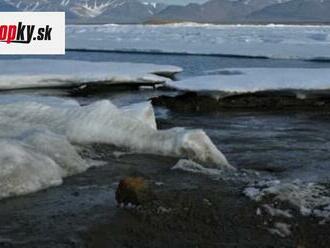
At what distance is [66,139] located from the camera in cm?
586

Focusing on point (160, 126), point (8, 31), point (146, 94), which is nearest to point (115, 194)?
point (160, 126)

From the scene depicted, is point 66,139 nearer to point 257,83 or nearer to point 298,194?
point 298,194

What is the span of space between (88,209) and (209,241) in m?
1.04

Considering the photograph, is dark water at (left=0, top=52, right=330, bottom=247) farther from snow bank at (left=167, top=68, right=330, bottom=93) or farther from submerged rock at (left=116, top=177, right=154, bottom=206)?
snow bank at (left=167, top=68, right=330, bottom=93)

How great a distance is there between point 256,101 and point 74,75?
4.30 meters

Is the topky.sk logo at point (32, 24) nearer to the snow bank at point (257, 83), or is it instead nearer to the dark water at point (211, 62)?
the dark water at point (211, 62)

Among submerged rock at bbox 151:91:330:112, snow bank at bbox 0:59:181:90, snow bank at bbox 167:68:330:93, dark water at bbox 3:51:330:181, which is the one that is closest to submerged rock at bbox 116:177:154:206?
dark water at bbox 3:51:330:181

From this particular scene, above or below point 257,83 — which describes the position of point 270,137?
below

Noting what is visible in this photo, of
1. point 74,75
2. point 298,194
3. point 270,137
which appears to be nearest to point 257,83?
point 270,137

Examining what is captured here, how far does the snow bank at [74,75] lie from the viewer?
12430 mm

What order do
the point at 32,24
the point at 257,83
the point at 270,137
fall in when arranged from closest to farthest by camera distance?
the point at 270,137 → the point at 257,83 → the point at 32,24

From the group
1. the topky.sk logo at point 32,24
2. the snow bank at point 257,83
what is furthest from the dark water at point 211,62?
the snow bank at point 257,83

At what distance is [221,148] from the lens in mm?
6742

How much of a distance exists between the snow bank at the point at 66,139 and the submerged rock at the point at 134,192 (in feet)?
2.71
